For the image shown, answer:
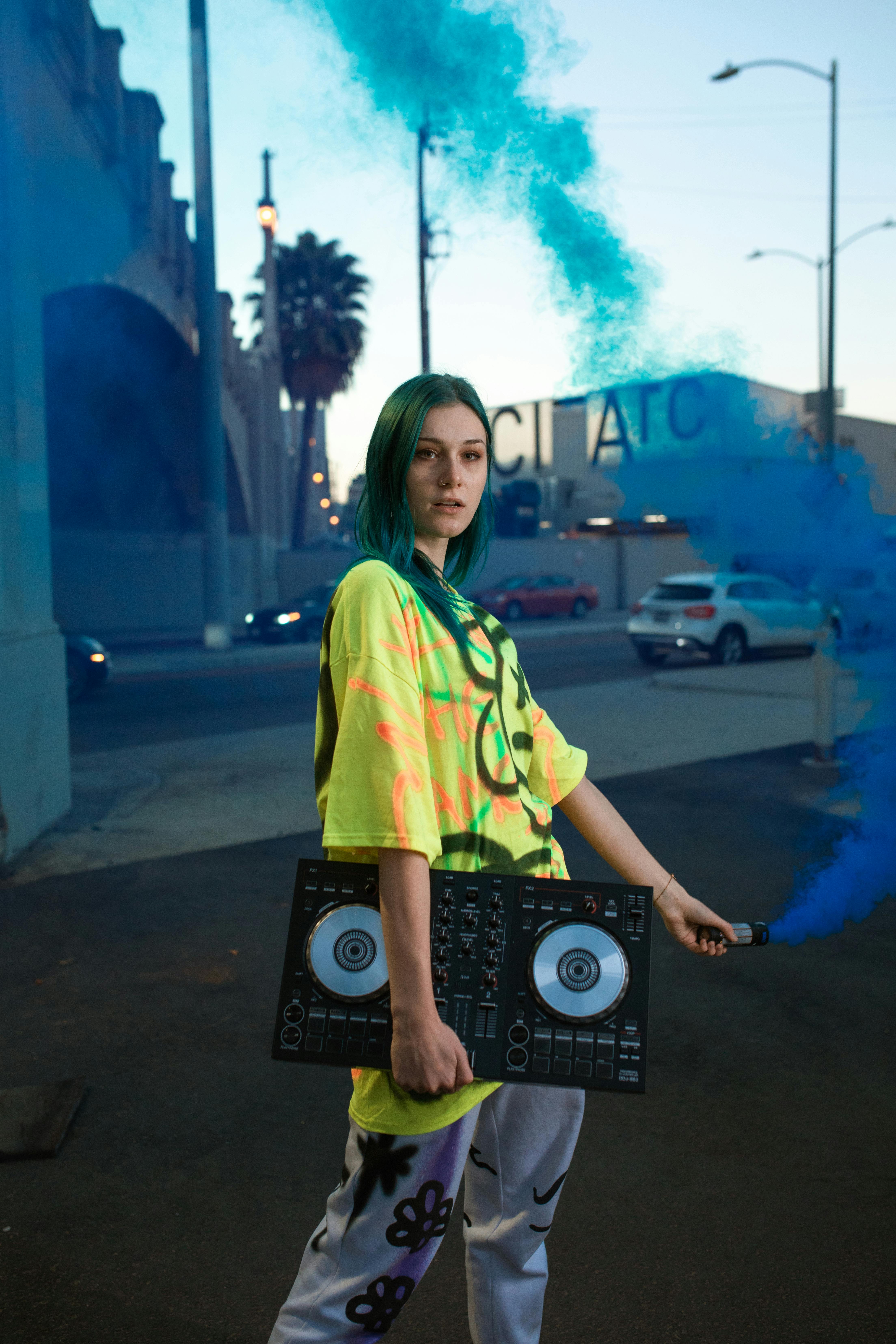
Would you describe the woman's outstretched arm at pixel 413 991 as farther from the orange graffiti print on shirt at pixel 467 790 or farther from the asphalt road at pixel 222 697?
the asphalt road at pixel 222 697

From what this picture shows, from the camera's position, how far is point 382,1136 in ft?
5.22

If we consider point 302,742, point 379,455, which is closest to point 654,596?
point 302,742

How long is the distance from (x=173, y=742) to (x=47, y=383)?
43.7 ft

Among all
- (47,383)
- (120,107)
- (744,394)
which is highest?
(120,107)

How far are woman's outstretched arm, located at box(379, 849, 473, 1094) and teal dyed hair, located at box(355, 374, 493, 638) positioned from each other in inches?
15.8

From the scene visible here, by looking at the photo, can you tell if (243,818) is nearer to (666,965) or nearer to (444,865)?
(666,965)

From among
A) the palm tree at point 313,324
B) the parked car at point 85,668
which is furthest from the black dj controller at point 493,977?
the palm tree at point 313,324

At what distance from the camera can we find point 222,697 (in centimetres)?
1384

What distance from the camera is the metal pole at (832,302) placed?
3691 mm

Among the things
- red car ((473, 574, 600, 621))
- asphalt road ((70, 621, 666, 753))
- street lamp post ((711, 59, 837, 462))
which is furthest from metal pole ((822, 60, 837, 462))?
red car ((473, 574, 600, 621))

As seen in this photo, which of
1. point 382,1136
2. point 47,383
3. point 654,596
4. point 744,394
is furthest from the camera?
point 47,383

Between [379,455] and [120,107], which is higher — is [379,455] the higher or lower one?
the lower one

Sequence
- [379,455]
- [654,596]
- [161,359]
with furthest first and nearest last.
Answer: [161,359] < [654,596] < [379,455]

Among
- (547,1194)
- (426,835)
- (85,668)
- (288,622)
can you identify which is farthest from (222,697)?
(426,835)
